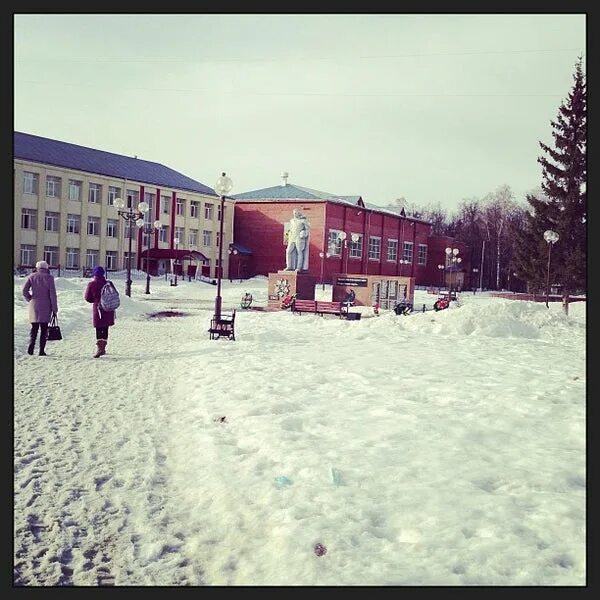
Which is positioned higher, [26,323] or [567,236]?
[567,236]

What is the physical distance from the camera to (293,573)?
294 cm

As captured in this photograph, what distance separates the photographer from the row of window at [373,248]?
51.8m

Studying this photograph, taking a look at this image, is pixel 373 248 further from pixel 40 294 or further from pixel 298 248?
pixel 40 294

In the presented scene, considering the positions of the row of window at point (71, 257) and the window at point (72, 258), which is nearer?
the row of window at point (71, 257)

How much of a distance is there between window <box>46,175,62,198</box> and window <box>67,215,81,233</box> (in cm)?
211

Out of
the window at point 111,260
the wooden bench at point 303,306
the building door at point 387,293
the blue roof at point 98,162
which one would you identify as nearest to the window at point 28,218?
the blue roof at point 98,162

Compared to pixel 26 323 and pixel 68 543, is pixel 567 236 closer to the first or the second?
pixel 26 323

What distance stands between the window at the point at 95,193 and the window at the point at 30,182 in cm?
504

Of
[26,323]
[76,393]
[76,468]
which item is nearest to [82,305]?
[26,323]

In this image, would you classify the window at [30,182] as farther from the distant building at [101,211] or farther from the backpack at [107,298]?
the backpack at [107,298]

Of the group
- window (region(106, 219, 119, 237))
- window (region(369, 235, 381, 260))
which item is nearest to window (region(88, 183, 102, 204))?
window (region(106, 219, 119, 237))

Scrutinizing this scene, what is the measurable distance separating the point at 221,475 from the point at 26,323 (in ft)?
33.5

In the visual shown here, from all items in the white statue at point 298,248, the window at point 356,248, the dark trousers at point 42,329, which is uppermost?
the window at point 356,248

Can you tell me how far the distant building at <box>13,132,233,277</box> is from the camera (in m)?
41.4
